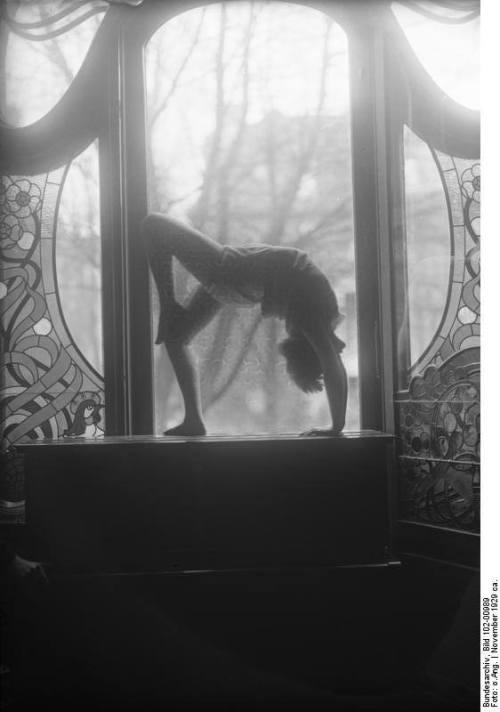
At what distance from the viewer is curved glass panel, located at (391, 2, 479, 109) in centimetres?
121

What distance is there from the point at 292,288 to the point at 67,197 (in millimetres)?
492

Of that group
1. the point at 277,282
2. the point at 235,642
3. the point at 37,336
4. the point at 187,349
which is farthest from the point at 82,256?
the point at 235,642

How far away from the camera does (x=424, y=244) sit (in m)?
1.25

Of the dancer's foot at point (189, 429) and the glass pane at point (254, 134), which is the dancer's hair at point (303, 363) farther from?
the dancer's foot at point (189, 429)

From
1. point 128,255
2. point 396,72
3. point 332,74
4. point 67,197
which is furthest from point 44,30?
point 396,72

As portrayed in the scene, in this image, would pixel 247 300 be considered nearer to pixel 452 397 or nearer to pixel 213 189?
pixel 213 189

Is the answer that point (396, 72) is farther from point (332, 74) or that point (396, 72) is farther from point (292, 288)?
point (292, 288)

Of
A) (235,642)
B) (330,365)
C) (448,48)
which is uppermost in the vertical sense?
(448,48)

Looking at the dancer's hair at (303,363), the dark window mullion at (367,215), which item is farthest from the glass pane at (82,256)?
the dark window mullion at (367,215)

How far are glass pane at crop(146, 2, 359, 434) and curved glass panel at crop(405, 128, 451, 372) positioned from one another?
12 cm

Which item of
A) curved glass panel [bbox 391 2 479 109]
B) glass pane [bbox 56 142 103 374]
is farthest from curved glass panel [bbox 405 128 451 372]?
glass pane [bbox 56 142 103 374]

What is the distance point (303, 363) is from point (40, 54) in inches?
31.6

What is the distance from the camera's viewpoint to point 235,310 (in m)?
1.25

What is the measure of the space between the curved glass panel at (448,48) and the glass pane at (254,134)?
14 cm
